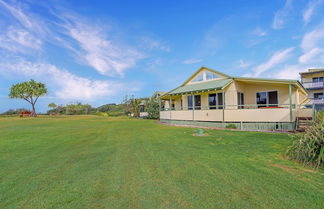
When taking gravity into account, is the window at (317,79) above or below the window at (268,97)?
above

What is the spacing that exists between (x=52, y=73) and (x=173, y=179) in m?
32.7

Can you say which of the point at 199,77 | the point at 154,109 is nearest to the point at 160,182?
the point at 199,77

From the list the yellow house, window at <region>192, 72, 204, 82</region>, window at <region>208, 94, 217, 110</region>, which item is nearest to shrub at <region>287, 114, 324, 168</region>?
the yellow house

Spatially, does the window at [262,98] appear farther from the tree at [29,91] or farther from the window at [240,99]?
the tree at [29,91]

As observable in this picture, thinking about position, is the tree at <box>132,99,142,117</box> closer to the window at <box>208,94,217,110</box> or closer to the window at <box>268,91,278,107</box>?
the window at <box>208,94,217,110</box>

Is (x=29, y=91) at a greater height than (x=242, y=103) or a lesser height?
greater

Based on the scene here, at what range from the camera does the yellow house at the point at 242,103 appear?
10.6 m

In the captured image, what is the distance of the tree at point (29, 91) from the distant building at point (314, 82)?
6303cm

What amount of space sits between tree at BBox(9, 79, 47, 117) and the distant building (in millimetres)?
63034

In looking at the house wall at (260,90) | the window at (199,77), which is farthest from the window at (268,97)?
the window at (199,77)

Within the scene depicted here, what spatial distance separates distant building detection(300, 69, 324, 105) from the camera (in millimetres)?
29278

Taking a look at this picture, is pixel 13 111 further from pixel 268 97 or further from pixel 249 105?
pixel 268 97

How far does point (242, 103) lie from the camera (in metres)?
14.7

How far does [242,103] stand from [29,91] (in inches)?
1997
